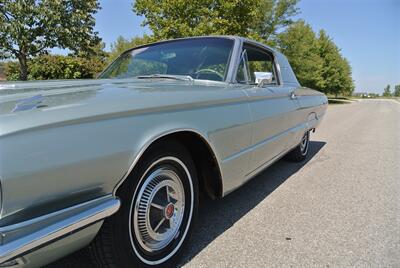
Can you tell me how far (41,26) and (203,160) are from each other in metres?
11.3

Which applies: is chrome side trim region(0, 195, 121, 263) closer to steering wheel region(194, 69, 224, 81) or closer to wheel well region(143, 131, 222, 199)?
wheel well region(143, 131, 222, 199)

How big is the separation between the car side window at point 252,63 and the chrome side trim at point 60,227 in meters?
1.83

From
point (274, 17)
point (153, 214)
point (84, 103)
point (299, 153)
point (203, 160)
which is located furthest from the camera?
point (274, 17)

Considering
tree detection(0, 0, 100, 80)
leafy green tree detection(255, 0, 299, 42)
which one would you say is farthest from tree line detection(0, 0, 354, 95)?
leafy green tree detection(255, 0, 299, 42)

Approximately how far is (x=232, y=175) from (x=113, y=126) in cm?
121

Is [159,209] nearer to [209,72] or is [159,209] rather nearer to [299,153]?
[209,72]

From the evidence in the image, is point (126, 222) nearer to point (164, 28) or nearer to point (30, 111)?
point (30, 111)

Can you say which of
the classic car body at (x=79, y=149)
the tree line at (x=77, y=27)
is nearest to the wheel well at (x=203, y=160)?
the classic car body at (x=79, y=149)

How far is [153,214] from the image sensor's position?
2012 mm

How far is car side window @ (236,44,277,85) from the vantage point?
10.2 feet

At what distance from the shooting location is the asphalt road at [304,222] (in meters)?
2.28

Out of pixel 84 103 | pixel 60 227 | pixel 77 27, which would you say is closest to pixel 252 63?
pixel 84 103

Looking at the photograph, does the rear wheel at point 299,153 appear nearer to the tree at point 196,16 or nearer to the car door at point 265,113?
the car door at point 265,113

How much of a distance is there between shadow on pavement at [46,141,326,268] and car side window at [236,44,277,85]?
1.22m
